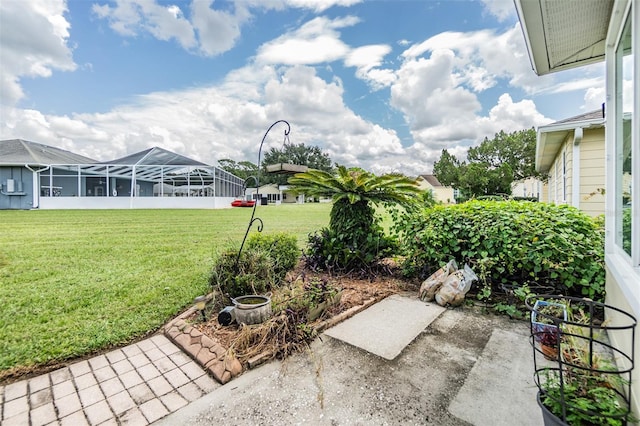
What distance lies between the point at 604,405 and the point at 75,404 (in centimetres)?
283

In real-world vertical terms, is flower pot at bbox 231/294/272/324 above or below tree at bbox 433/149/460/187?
below

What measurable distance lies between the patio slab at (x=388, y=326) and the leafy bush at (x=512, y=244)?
30.6 inches

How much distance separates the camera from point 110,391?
1.96 m

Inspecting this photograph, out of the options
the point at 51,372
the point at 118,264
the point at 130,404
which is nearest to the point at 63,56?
the point at 118,264

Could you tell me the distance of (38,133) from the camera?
23500 mm

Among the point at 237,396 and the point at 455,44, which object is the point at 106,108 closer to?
the point at 455,44

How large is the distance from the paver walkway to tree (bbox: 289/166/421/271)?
8.16 feet

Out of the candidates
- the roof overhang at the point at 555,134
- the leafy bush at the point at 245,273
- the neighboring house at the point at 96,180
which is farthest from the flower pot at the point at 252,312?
the neighboring house at the point at 96,180

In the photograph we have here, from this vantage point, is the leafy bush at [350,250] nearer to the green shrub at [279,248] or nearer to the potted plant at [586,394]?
the green shrub at [279,248]

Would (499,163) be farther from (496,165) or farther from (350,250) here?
(350,250)

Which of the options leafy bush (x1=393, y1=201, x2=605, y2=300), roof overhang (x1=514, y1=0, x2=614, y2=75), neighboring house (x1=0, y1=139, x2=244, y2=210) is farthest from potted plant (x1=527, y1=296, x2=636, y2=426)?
neighboring house (x1=0, y1=139, x2=244, y2=210)

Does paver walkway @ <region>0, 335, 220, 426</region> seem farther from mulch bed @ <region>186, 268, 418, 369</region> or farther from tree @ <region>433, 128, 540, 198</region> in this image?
tree @ <region>433, 128, 540, 198</region>

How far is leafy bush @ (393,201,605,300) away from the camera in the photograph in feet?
10.0

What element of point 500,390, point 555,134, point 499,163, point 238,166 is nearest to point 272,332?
point 500,390
